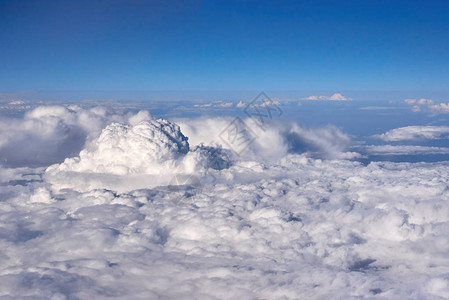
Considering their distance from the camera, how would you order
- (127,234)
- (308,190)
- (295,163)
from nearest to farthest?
1. (127,234)
2. (308,190)
3. (295,163)

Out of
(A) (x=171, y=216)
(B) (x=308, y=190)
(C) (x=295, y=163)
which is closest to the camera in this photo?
(A) (x=171, y=216)

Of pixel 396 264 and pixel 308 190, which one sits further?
pixel 308 190

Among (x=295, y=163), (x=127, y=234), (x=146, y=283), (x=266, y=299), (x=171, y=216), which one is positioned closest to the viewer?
(x=266, y=299)

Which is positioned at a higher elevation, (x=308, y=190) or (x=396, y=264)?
(x=308, y=190)

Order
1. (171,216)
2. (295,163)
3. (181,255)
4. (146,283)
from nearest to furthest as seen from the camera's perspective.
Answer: (146,283) < (181,255) < (171,216) < (295,163)

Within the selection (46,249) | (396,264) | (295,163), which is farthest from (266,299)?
(295,163)

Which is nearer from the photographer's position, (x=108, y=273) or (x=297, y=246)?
(x=108, y=273)

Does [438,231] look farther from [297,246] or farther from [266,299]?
[266,299]

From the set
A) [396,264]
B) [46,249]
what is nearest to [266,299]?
[396,264]

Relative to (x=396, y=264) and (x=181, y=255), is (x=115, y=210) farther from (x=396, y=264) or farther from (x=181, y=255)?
(x=396, y=264)
